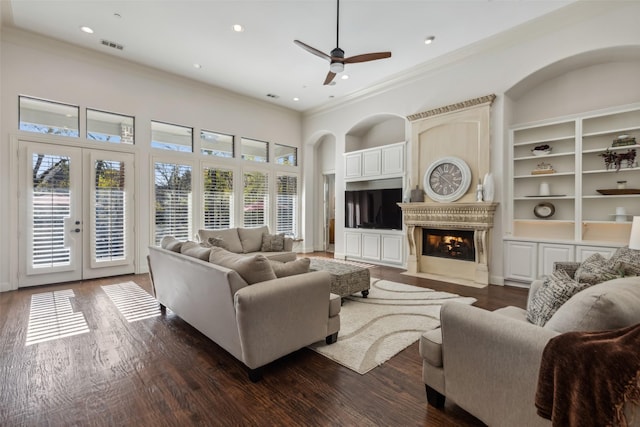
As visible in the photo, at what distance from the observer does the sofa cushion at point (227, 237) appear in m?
5.55

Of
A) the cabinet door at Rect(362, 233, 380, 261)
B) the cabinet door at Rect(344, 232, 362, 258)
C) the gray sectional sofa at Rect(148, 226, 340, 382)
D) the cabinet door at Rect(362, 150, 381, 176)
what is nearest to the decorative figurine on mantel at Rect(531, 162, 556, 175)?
the cabinet door at Rect(362, 150, 381, 176)

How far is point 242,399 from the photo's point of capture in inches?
77.9

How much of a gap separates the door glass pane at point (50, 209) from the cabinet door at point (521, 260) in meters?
7.37

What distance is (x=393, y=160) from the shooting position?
6.39 m

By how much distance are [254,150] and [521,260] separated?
20.3 ft

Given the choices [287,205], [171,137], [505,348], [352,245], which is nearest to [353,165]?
[352,245]

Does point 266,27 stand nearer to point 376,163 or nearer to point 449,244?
point 376,163

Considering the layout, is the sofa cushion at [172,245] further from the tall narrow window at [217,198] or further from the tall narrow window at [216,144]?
the tall narrow window at [216,144]

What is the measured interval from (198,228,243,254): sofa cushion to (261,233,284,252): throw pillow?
1.59 ft

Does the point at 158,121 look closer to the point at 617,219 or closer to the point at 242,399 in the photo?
the point at 242,399

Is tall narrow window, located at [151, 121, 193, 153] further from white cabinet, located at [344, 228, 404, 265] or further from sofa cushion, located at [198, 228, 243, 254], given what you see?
white cabinet, located at [344, 228, 404, 265]

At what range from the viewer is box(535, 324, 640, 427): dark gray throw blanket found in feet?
3.56

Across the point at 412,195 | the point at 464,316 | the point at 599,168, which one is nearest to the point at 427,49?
the point at 412,195

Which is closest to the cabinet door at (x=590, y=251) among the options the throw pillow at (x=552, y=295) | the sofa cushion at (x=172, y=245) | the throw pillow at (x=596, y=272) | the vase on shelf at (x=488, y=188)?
the vase on shelf at (x=488, y=188)
